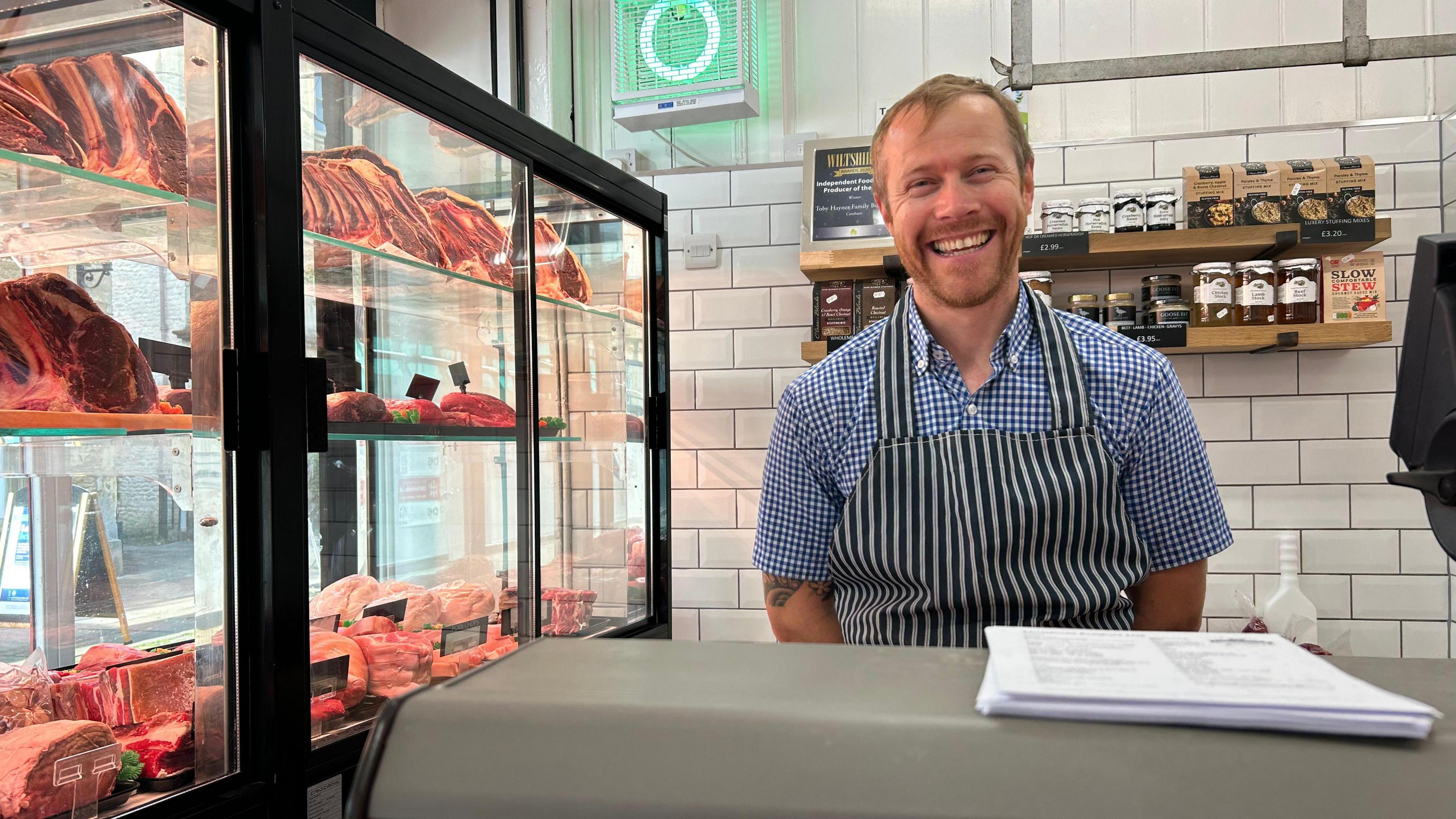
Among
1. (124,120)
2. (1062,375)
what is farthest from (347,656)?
(1062,375)

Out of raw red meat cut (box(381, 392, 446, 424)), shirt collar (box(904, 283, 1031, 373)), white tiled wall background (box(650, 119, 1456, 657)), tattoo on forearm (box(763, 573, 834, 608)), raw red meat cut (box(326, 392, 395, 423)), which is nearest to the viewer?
shirt collar (box(904, 283, 1031, 373))

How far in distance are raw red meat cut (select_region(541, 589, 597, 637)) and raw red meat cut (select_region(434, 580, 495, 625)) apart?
260 mm

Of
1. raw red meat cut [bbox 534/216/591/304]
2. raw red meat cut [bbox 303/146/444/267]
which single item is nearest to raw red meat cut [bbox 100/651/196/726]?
raw red meat cut [bbox 303/146/444/267]

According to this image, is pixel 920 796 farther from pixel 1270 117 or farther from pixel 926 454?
pixel 1270 117

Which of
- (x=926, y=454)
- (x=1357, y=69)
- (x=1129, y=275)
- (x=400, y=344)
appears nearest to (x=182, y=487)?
(x=400, y=344)

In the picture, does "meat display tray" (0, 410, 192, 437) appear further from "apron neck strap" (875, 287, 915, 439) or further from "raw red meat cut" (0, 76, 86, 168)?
"apron neck strap" (875, 287, 915, 439)

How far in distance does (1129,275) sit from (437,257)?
2.30 m

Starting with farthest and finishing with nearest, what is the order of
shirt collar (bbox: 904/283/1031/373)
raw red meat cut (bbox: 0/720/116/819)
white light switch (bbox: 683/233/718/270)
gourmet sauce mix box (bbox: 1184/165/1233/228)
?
white light switch (bbox: 683/233/718/270)
gourmet sauce mix box (bbox: 1184/165/1233/228)
shirt collar (bbox: 904/283/1031/373)
raw red meat cut (bbox: 0/720/116/819)

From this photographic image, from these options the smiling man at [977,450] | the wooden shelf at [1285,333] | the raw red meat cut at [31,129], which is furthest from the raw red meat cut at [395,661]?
the wooden shelf at [1285,333]

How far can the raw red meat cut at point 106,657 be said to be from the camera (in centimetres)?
172

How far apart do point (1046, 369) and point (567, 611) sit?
1933 mm

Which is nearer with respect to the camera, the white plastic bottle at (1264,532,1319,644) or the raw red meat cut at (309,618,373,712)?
the raw red meat cut at (309,618,373,712)

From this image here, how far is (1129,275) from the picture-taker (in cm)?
347

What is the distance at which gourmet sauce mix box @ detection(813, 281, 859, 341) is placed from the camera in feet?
11.2
